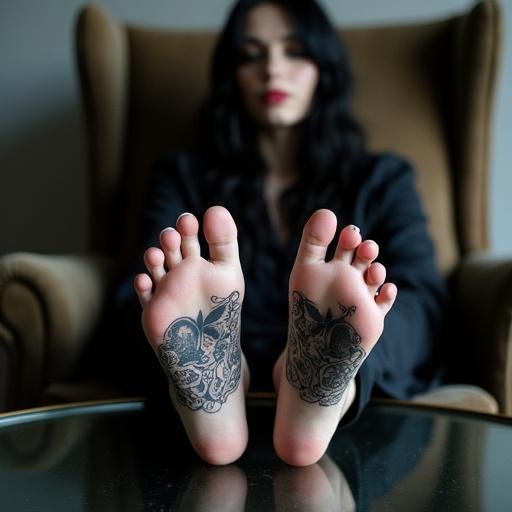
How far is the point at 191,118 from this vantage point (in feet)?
4.25

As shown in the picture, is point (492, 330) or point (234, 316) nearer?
point (234, 316)

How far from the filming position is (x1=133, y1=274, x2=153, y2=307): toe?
58 cm

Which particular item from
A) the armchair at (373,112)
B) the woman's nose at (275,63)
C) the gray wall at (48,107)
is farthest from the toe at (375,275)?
the gray wall at (48,107)

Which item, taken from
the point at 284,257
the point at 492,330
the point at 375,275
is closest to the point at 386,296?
the point at 375,275

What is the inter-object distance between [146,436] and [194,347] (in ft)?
0.40

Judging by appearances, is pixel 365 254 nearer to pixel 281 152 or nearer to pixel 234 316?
pixel 234 316

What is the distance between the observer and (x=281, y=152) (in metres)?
1.18

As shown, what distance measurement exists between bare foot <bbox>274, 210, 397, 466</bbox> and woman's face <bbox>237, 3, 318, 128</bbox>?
55 centimetres

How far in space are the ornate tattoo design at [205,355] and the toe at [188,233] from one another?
5 cm

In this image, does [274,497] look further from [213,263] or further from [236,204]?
[236,204]

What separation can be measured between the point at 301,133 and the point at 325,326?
66 cm

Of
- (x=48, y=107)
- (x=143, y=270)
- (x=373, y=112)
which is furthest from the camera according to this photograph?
(x=48, y=107)

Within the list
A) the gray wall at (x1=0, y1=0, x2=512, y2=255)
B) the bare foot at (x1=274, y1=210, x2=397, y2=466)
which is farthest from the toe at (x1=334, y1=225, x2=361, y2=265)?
the gray wall at (x1=0, y1=0, x2=512, y2=255)

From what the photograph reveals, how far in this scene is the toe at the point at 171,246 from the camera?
575 mm
